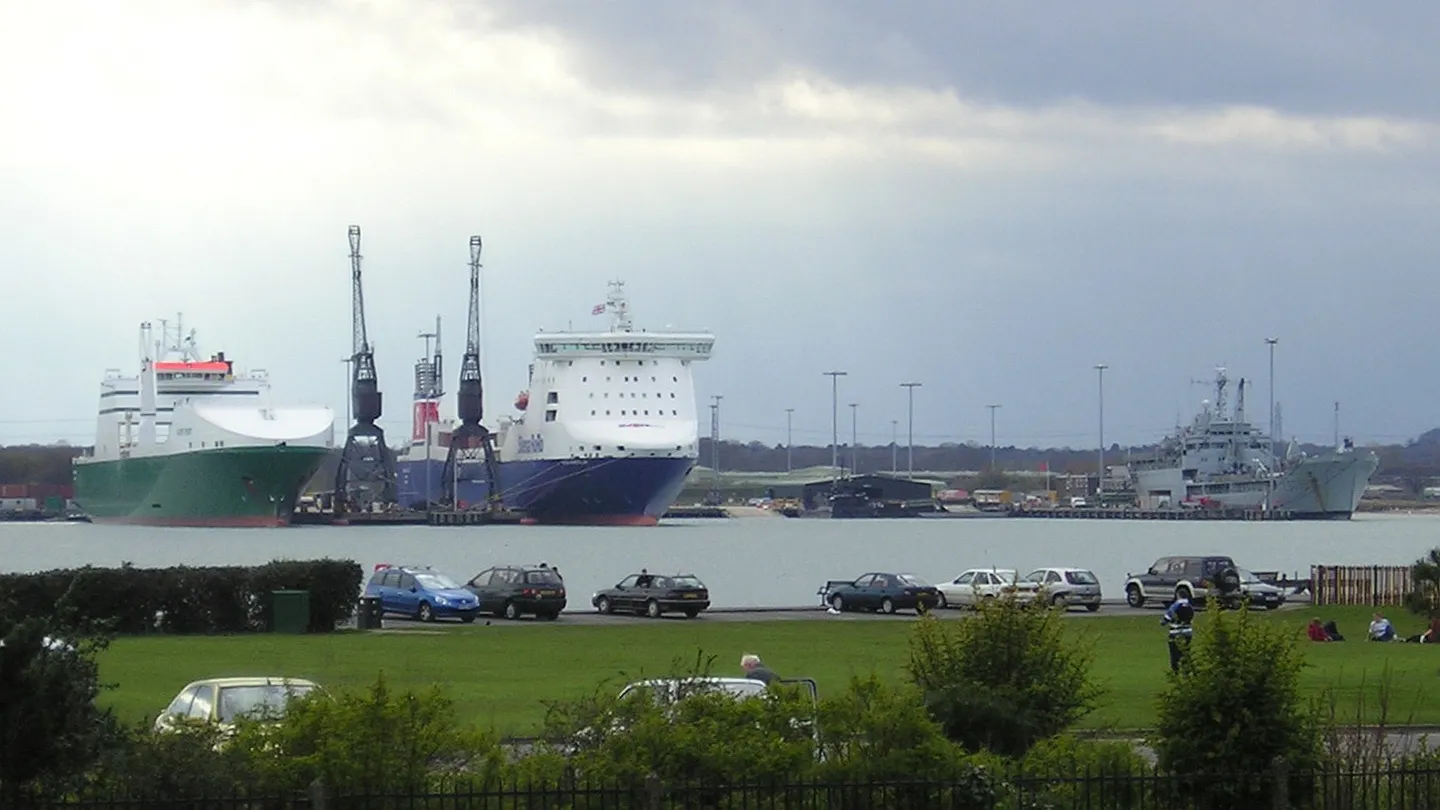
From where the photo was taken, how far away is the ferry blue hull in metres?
134

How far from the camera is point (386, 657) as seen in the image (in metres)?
29.7

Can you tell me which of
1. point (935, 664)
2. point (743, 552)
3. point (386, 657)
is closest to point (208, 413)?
point (743, 552)

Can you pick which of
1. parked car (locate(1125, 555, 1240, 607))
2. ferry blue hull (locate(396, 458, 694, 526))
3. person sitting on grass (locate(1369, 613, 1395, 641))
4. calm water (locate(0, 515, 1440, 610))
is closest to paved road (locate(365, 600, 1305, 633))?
parked car (locate(1125, 555, 1240, 607))

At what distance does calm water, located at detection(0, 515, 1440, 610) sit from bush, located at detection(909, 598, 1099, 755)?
44241 mm

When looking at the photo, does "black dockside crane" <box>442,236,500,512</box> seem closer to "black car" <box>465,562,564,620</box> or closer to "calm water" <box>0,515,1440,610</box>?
"calm water" <box>0,515,1440,610</box>

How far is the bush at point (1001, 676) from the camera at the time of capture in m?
13.8

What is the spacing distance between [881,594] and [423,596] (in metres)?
9.69

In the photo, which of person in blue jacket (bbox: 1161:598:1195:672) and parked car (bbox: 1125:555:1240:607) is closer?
person in blue jacket (bbox: 1161:598:1195:672)

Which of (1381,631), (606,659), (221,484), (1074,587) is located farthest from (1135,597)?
(221,484)

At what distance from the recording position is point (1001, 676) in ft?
47.0

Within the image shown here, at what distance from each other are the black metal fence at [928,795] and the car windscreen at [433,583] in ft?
95.8

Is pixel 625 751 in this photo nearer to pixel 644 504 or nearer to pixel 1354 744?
pixel 1354 744

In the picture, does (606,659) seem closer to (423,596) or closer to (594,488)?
(423,596)

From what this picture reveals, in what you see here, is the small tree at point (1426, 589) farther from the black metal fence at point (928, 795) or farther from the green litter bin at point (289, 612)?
the black metal fence at point (928, 795)
